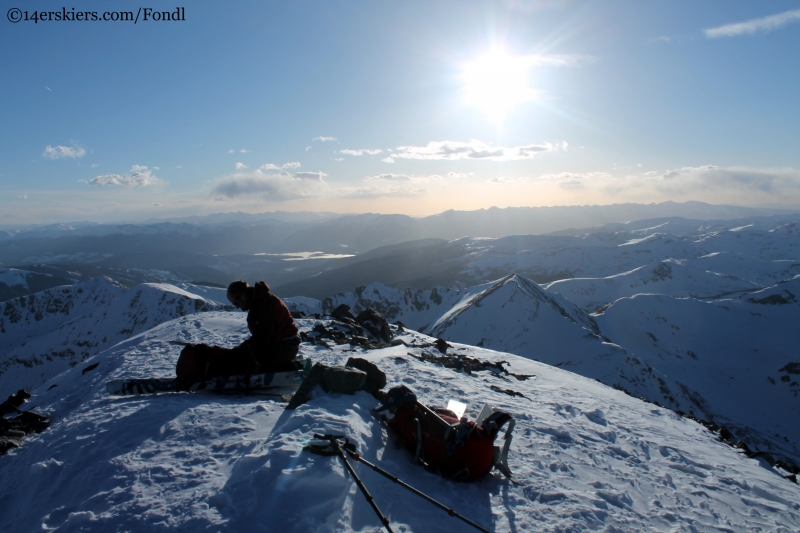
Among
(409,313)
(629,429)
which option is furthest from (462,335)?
(629,429)

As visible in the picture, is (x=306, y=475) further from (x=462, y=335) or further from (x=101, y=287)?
(x=101, y=287)

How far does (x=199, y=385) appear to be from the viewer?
27.9ft

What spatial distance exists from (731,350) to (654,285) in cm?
7924

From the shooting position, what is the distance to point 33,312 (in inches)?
6004

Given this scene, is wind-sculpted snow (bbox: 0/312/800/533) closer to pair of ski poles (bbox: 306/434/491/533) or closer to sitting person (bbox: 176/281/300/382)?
pair of ski poles (bbox: 306/434/491/533)

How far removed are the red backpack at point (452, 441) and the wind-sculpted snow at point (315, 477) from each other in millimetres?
198

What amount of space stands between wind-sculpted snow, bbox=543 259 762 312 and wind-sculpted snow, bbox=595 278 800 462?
43.4 metres

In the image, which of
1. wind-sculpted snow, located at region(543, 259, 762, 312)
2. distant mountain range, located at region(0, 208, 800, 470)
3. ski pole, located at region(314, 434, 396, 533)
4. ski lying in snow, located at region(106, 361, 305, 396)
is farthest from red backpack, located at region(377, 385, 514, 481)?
wind-sculpted snow, located at region(543, 259, 762, 312)

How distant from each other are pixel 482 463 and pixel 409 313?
408 ft

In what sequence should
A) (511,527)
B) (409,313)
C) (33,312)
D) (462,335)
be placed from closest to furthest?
(511,527)
(462,335)
(409,313)
(33,312)

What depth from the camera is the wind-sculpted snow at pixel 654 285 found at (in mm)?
147750

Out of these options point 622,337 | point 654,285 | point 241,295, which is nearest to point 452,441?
point 241,295

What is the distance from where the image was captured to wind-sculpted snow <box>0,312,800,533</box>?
4.35 meters

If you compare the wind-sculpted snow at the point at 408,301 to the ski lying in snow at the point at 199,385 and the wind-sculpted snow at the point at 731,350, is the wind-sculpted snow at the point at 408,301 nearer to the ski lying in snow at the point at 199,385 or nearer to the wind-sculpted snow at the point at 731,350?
the wind-sculpted snow at the point at 731,350
